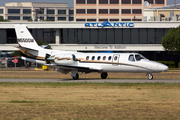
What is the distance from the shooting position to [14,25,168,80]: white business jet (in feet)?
99.2

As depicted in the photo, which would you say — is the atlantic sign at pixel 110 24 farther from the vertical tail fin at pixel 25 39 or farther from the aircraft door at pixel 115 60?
the aircraft door at pixel 115 60

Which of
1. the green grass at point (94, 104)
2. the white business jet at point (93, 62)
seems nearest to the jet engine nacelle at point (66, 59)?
the white business jet at point (93, 62)

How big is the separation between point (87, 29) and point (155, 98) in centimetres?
5337

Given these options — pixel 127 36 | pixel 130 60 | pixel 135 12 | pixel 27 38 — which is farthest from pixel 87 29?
pixel 135 12

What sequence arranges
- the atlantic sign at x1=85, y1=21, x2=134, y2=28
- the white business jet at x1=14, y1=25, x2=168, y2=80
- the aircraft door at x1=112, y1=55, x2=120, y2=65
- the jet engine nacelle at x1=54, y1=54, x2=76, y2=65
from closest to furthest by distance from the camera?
the white business jet at x1=14, y1=25, x2=168, y2=80
the aircraft door at x1=112, y1=55, x2=120, y2=65
the jet engine nacelle at x1=54, y1=54, x2=76, y2=65
the atlantic sign at x1=85, y1=21, x2=134, y2=28

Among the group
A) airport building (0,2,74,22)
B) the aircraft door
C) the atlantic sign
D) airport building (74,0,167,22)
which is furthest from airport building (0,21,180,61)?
airport building (0,2,74,22)

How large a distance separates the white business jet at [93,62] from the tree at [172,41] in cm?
3227

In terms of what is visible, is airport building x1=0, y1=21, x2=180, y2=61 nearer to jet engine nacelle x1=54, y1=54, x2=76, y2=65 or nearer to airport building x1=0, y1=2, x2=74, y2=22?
jet engine nacelle x1=54, y1=54, x2=76, y2=65

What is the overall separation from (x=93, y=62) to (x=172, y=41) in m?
34.9

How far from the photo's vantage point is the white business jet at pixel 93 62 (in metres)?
30.2

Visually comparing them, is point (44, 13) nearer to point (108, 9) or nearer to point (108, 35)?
point (108, 9)

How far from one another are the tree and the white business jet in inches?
1270

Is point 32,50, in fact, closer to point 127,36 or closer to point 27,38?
point 27,38

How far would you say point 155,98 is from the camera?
18172 mm
